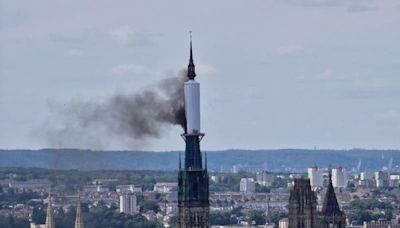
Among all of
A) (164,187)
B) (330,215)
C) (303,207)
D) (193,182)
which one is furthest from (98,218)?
(164,187)

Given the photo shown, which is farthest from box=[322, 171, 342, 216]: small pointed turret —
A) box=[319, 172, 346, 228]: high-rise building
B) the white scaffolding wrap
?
the white scaffolding wrap

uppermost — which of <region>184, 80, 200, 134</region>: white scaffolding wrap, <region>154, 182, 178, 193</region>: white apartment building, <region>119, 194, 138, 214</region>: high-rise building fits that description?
<region>154, 182, 178, 193</region>: white apartment building

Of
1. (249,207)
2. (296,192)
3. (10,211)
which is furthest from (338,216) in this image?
(249,207)

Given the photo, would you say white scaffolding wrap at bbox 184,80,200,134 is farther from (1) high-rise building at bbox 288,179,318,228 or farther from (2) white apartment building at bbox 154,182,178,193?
(2) white apartment building at bbox 154,182,178,193

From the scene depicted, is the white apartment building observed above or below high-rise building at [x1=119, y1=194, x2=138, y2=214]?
above

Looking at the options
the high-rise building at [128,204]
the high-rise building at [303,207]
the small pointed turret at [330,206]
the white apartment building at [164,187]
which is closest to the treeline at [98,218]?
the high-rise building at [128,204]

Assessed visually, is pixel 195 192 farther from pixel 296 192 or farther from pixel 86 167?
pixel 86 167

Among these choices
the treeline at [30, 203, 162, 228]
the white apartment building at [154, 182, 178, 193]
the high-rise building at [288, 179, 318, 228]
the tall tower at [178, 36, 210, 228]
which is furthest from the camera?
the white apartment building at [154, 182, 178, 193]
